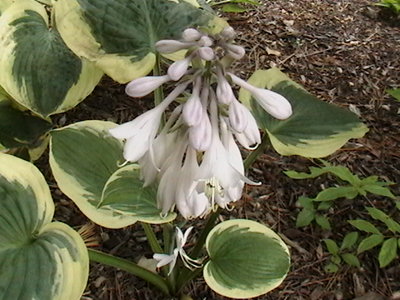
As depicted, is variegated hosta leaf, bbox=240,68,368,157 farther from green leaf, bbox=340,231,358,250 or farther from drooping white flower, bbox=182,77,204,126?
drooping white flower, bbox=182,77,204,126

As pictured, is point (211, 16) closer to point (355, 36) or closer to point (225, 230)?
point (225, 230)

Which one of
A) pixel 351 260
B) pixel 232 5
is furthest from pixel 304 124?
pixel 232 5

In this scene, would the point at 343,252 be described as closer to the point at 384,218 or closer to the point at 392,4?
the point at 384,218

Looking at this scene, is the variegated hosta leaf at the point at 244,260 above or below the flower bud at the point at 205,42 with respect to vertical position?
below

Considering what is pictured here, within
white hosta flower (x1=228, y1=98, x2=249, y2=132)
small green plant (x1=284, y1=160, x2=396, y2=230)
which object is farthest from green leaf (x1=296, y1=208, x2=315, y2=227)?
white hosta flower (x1=228, y1=98, x2=249, y2=132)

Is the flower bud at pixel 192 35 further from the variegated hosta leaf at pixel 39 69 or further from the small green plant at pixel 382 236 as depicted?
the small green plant at pixel 382 236

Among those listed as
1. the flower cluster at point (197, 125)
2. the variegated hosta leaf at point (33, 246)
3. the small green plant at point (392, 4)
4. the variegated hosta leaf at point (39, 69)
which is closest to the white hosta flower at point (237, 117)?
the flower cluster at point (197, 125)
